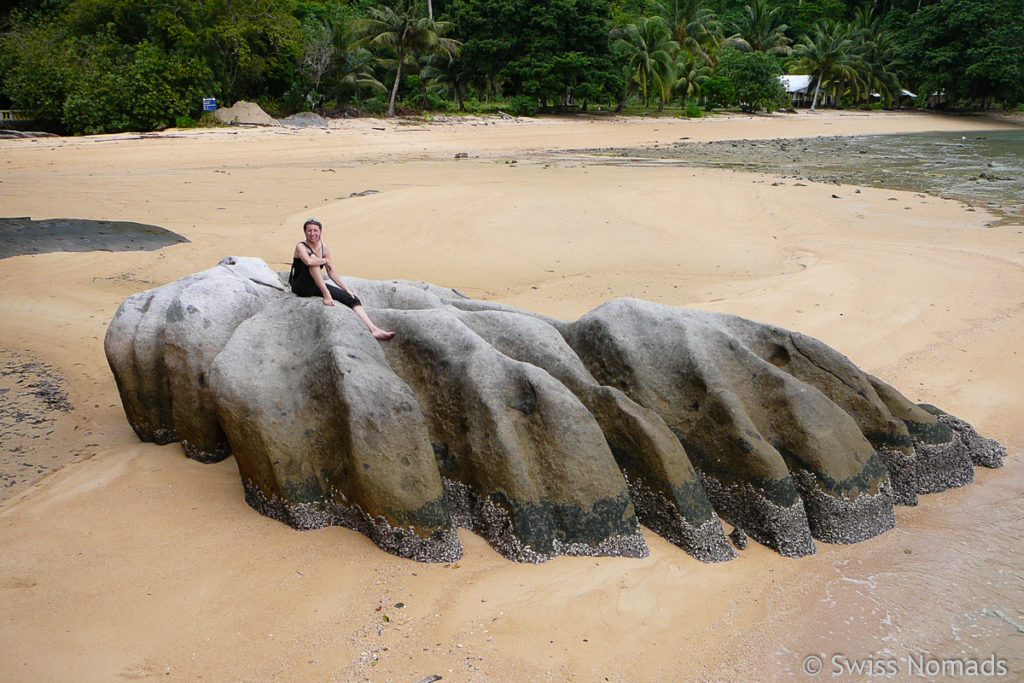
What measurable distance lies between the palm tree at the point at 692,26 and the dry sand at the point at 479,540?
3629cm

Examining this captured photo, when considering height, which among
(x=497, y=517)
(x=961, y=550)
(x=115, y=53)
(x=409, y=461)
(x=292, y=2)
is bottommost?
(x=961, y=550)

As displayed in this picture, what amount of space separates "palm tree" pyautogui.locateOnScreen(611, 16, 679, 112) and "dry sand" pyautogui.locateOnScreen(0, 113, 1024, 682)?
89.4 ft

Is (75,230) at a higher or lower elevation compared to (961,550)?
higher

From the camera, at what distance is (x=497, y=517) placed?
397 centimetres

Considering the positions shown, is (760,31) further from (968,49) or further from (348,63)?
(348,63)

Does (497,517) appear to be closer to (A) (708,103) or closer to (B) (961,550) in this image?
(B) (961,550)

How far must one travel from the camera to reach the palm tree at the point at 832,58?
49812 millimetres

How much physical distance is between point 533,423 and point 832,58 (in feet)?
177

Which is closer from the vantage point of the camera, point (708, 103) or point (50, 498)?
point (50, 498)

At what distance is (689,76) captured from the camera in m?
43.4

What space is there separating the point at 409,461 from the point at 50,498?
7.37 ft

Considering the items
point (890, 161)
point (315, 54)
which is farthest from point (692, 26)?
point (890, 161)

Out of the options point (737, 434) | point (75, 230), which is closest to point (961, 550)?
point (737, 434)

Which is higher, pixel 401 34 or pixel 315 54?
pixel 401 34
